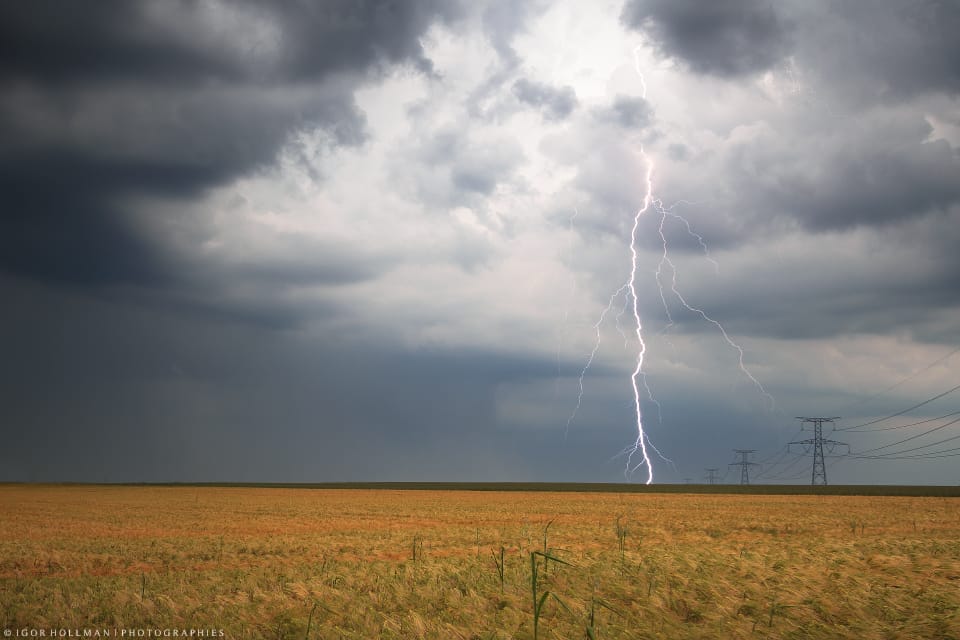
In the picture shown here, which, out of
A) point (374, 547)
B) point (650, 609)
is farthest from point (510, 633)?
point (374, 547)

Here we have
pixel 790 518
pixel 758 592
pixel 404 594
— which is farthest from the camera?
pixel 790 518

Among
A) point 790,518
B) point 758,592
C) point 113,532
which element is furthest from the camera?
point 790,518

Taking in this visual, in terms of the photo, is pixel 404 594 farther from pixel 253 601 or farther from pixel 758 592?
pixel 758 592

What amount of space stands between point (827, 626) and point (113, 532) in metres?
35.9

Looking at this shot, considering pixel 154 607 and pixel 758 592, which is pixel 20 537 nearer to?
pixel 154 607

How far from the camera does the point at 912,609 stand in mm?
10531

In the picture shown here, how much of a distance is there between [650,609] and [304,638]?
217 inches

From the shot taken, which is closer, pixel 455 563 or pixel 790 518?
pixel 455 563

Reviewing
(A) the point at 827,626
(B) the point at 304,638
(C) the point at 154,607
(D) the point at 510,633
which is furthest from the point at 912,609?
(C) the point at 154,607

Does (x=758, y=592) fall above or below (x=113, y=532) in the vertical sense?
above

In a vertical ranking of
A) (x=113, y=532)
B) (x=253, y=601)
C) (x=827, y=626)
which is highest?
(x=827, y=626)

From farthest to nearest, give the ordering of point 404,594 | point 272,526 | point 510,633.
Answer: point 272,526 < point 404,594 < point 510,633

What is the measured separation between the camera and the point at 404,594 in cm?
1293

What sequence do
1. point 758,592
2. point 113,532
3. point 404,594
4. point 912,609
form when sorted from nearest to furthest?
point 912,609, point 758,592, point 404,594, point 113,532
